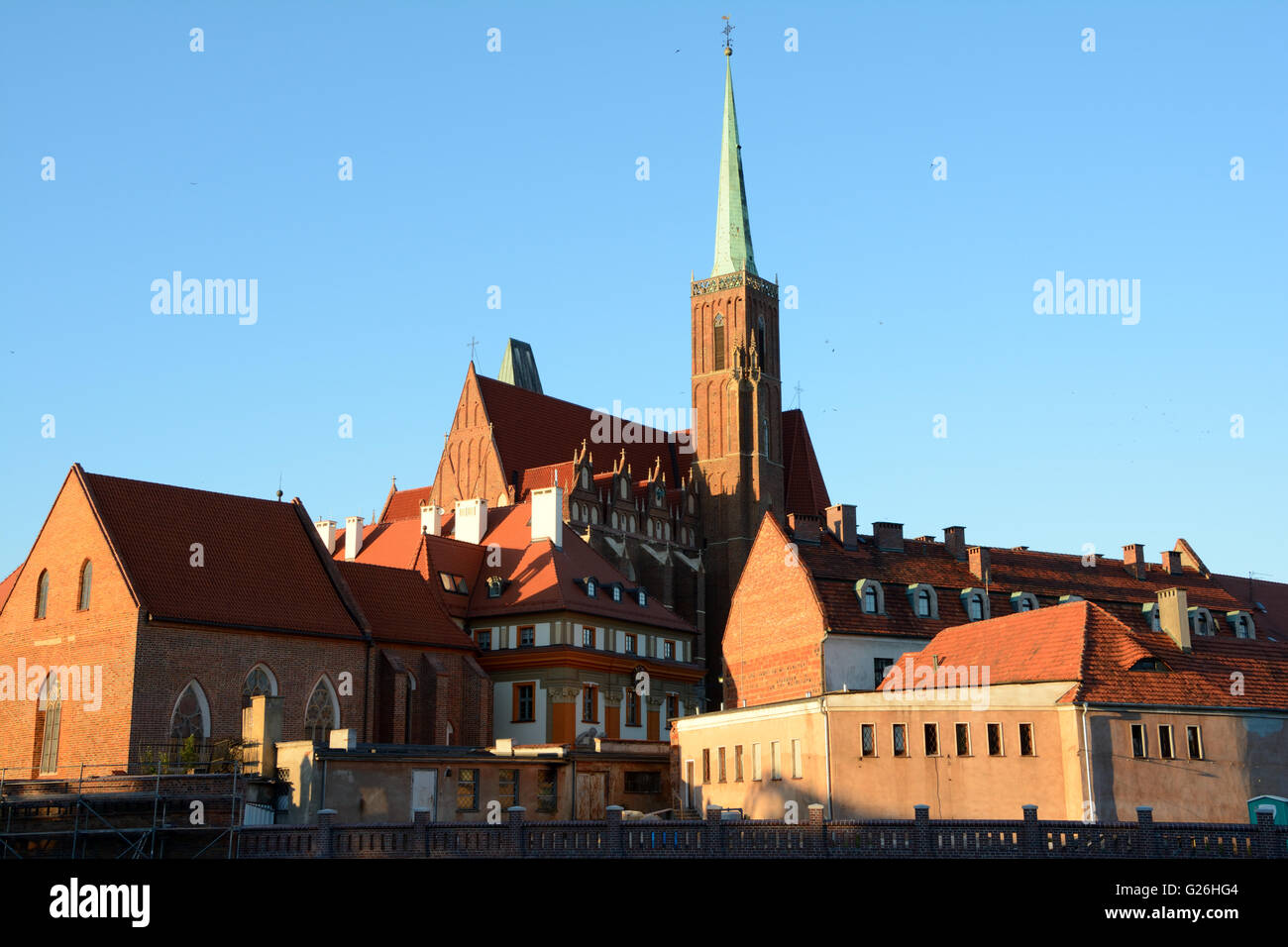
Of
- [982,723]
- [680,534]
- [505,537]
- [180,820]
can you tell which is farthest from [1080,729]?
[680,534]

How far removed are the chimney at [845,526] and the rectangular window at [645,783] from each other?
11.9 meters

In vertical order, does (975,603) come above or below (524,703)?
above

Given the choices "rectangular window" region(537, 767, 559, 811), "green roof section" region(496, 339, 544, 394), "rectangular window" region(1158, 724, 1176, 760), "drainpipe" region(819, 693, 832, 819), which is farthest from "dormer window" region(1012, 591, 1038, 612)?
"green roof section" region(496, 339, 544, 394)

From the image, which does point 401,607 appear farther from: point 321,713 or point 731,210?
point 731,210

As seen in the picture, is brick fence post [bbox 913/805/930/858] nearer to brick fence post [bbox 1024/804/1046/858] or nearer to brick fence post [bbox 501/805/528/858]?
brick fence post [bbox 1024/804/1046/858]

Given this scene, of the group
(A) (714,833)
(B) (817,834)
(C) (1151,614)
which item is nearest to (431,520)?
(C) (1151,614)

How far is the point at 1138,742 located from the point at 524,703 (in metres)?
29.5

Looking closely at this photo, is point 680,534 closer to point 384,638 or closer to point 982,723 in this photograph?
point 384,638

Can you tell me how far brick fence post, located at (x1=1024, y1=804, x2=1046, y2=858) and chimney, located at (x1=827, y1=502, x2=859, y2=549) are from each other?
29.4m

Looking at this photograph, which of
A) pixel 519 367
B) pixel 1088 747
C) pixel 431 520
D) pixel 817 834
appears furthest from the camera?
pixel 519 367

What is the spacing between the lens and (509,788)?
4941 cm

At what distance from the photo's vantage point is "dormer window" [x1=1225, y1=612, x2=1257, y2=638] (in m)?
62.2

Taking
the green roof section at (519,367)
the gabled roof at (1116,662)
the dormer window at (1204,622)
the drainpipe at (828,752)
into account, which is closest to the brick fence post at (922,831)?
the gabled roof at (1116,662)
